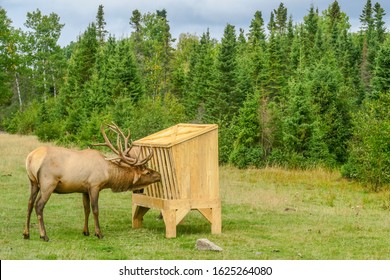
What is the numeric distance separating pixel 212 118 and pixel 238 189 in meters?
24.0

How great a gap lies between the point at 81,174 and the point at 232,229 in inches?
146

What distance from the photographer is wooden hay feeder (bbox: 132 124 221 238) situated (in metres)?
13.2

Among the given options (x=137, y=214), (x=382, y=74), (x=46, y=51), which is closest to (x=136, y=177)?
(x=137, y=214)

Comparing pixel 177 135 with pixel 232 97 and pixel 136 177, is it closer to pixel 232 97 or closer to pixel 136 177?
pixel 136 177

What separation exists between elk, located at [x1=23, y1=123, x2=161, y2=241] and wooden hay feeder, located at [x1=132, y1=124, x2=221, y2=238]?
25 cm

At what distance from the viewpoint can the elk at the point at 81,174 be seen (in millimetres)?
12391

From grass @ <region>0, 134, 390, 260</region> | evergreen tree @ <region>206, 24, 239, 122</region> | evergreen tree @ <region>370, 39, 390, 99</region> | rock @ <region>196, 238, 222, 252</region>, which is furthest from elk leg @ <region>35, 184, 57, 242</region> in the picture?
evergreen tree @ <region>206, 24, 239, 122</region>

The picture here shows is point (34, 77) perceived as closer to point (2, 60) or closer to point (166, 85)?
point (166, 85)

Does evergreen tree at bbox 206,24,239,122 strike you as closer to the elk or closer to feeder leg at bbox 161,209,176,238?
the elk

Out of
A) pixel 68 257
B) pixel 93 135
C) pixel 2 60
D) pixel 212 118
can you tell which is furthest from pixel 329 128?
pixel 68 257

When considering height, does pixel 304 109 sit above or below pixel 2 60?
below

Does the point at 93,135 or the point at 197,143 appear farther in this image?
the point at 93,135

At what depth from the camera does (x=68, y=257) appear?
10719 millimetres

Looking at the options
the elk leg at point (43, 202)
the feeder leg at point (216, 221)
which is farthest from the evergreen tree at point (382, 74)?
the elk leg at point (43, 202)
